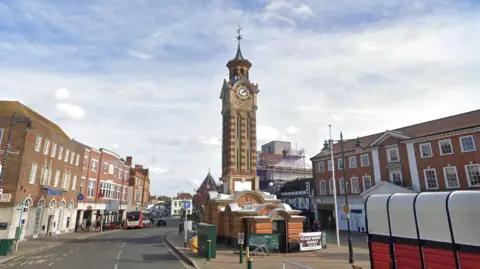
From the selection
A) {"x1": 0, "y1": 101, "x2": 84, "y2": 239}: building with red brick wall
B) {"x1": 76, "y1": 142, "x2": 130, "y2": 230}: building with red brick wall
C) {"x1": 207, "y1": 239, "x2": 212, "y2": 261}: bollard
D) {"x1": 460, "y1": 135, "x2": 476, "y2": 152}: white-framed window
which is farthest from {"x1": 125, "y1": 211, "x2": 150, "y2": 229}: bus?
{"x1": 460, "y1": 135, "x2": 476, "y2": 152}: white-framed window

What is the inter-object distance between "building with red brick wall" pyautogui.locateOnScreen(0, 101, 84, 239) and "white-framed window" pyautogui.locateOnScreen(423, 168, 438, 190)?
40931mm

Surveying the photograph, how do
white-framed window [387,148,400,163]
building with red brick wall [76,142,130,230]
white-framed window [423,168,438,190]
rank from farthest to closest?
building with red brick wall [76,142,130,230] → white-framed window [387,148,400,163] → white-framed window [423,168,438,190]

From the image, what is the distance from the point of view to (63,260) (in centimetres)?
1844

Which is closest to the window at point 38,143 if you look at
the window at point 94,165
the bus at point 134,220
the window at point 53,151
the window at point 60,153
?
the window at point 53,151

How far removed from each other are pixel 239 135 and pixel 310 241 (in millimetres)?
17903

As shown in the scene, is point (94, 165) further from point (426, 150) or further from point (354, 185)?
point (426, 150)

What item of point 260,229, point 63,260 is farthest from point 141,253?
point 260,229

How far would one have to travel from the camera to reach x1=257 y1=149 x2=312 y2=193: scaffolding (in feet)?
216

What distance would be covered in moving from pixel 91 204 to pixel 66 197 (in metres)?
7.85

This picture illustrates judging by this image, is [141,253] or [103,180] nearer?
[141,253]

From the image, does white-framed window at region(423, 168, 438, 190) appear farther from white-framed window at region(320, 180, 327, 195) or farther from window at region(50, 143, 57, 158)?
window at region(50, 143, 57, 158)

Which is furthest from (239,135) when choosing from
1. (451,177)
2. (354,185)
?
(451,177)

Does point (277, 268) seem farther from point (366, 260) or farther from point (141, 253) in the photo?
point (141, 253)

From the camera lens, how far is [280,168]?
6731 cm
